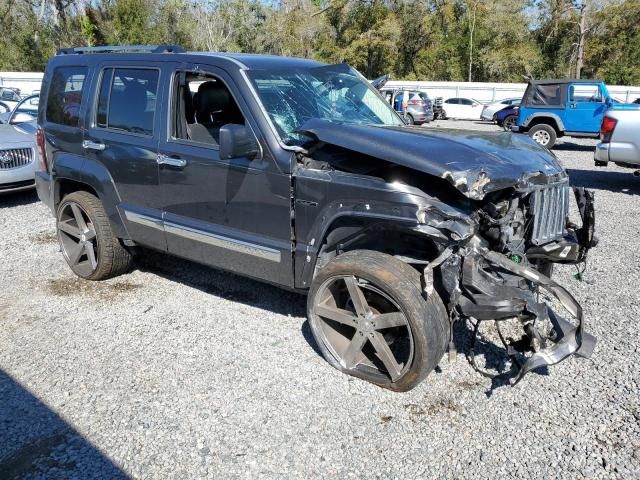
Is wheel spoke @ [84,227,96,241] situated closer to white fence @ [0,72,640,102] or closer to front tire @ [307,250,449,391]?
front tire @ [307,250,449,391]

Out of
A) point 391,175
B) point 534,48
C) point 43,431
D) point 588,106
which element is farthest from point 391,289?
point 534,48

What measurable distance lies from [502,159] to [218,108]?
2314mm

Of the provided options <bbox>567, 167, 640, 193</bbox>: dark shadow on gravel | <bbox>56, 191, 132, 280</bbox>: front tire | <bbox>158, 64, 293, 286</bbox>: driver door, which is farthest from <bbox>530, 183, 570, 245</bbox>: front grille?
<bbox>567, 167, 640, 193</bbox>: dark shadow on gravel

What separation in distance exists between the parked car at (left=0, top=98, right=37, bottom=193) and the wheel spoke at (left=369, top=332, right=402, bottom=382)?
6801mm

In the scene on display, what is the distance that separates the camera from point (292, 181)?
350 centimetres

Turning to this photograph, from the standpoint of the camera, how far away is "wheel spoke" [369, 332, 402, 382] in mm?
3273

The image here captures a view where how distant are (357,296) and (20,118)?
8483 millimetres

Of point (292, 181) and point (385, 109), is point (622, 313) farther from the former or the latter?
point (292, 181)

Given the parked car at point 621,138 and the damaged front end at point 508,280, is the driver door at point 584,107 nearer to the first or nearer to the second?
the parked car at point 621,138

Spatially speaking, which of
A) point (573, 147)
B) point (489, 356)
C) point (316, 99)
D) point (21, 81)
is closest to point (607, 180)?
point (573, 147)

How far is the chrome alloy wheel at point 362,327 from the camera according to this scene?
129 inches

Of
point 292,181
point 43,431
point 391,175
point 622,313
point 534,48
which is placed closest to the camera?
point 43,431

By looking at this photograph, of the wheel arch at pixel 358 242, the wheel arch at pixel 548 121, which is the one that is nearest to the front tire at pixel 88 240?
the wheel arch at pixel 358 242

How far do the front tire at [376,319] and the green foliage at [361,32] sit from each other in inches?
1751
